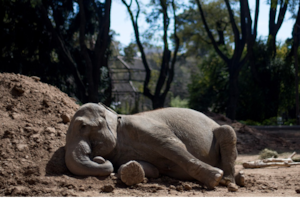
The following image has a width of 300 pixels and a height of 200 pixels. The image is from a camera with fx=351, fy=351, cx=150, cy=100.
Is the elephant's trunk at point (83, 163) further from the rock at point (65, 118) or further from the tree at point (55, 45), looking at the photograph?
the tree at point (55, 45)

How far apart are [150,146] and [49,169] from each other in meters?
1.34

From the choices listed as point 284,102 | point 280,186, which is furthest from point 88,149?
point 284,102

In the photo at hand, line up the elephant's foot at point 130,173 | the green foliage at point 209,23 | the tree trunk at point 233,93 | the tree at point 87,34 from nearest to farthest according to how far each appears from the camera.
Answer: the elephant's foot at point 130,173 → the tree at point 87,34 → the tree trunk at point 233,93 → the green foliage at point 209,23

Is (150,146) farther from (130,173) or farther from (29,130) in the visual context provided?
(29,130)

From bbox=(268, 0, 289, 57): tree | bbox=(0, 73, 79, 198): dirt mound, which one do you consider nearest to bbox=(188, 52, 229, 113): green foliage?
bbox=(268, 0, 289, 57): tree

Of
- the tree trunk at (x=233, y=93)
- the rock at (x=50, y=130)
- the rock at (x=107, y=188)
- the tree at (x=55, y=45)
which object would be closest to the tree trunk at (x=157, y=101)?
the tree at (x=55, y=45)

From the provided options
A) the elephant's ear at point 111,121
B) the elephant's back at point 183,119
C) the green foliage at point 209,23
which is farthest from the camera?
the green foliage at point 209,23

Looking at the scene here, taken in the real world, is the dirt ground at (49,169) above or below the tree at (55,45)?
below

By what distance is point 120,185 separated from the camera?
13.9 feet

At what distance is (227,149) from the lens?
5023mm

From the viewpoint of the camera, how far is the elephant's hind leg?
16.1 feet

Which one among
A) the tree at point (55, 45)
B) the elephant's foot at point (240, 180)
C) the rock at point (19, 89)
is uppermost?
the tree at point (55, 45)

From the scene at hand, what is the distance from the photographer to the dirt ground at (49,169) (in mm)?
3900

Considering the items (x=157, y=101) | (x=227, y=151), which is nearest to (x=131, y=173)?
Answer: (x=227, y=151)
